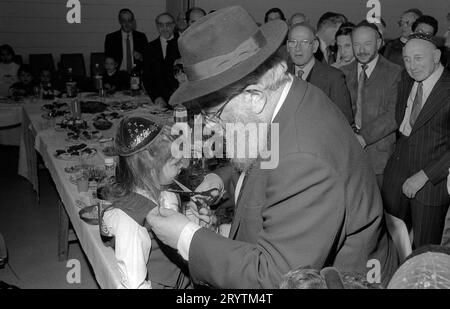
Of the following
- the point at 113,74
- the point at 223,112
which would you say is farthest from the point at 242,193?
the point at 113,74

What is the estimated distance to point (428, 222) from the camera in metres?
3.27

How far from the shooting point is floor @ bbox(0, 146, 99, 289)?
3.45 metres

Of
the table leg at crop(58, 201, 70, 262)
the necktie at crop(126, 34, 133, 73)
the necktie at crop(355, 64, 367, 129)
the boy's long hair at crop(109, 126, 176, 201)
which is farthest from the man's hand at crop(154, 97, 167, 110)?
the boy's long hair at crop(109, 126, 176, 201)

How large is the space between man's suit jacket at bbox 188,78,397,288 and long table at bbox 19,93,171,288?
2.48ft

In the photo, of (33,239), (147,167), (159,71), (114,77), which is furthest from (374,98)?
(114,77)

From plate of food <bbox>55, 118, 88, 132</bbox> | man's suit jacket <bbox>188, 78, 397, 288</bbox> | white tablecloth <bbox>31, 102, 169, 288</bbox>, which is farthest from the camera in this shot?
plate of food <bbox>55, 118, 88, 132</bbox>

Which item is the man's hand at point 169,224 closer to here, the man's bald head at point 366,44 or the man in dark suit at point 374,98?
the man in dark suit at point 374,98

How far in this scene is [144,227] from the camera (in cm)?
198

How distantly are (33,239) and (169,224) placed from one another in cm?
A: 280

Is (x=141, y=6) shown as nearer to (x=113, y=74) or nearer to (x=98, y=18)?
(x=98, y=18)

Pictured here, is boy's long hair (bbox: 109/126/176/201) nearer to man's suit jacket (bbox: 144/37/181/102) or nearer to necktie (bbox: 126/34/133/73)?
man's suit jacket (bbox: 144/37/181/102)

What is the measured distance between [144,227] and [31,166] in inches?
127

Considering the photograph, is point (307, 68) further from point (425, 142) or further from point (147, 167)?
point (147, 167)

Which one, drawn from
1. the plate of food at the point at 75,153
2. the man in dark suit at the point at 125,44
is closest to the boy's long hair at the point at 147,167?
the plate of food at the point at 75,153
